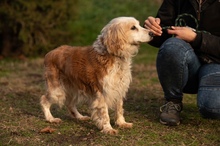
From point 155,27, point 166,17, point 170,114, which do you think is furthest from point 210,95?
point 166,17

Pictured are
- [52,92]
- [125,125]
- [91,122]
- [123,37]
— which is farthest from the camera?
[52,92]

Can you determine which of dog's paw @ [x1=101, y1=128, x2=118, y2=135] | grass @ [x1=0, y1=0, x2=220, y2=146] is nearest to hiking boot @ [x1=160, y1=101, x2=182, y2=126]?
grass @ [x1=0, y1=0, x2=220, y2=146]

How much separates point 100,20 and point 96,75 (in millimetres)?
11435

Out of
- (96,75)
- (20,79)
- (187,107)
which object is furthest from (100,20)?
(96,75)

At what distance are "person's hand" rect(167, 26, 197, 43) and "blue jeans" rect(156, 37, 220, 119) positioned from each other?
0.16 feet

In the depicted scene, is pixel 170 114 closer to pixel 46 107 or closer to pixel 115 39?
pixel 115 39

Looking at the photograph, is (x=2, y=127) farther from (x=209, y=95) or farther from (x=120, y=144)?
(x=209, y=95)

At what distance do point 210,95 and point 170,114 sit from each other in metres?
0.57

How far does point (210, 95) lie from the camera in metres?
4.35

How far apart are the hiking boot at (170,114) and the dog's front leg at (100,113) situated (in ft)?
2.08

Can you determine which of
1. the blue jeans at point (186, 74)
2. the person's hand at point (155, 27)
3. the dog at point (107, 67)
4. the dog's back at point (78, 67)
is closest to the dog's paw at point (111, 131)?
the dog at point (107, 67)

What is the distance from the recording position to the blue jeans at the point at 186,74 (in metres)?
4.37

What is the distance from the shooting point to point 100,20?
51.9 feet

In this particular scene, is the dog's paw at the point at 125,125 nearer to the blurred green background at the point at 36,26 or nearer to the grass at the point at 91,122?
the grass at the point at 91,122
